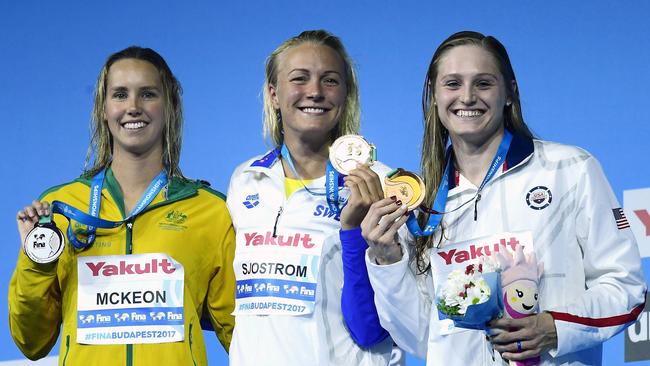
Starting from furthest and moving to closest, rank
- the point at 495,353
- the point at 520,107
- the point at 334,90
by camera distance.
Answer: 1. the point at 334,90
2. the point at 520,107
3. the point at 495,353

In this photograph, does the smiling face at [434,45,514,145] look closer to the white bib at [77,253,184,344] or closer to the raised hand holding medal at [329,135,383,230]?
the raised hand holding medal at [329,135,383,230]

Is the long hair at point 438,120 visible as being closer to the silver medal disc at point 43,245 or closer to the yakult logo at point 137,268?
the yakult logo at point 137,268

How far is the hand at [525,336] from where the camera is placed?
244 centimetres

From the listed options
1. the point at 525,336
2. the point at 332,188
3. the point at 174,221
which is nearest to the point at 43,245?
the point at 174,221

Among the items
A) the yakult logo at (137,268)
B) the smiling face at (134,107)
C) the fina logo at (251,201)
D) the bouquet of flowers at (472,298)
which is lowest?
the bouquet of flowers at (472,298)

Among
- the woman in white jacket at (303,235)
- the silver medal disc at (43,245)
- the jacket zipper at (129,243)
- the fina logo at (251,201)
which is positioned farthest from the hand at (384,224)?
the silver medal disc at (43,245)

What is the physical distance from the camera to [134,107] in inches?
121

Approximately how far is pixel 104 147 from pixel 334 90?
0.74 m

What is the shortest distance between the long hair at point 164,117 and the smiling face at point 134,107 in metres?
0.02

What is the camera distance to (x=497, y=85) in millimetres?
2742

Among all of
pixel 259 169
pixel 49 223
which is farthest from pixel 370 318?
pixel 49 223

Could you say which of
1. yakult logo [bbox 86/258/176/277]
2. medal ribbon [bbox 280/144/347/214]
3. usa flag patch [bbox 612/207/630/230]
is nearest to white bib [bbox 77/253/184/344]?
yakult logo [bbox 86/258/176/277]

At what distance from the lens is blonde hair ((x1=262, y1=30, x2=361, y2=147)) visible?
3094 millimetres

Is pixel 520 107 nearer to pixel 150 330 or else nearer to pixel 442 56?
pixel 442 56
